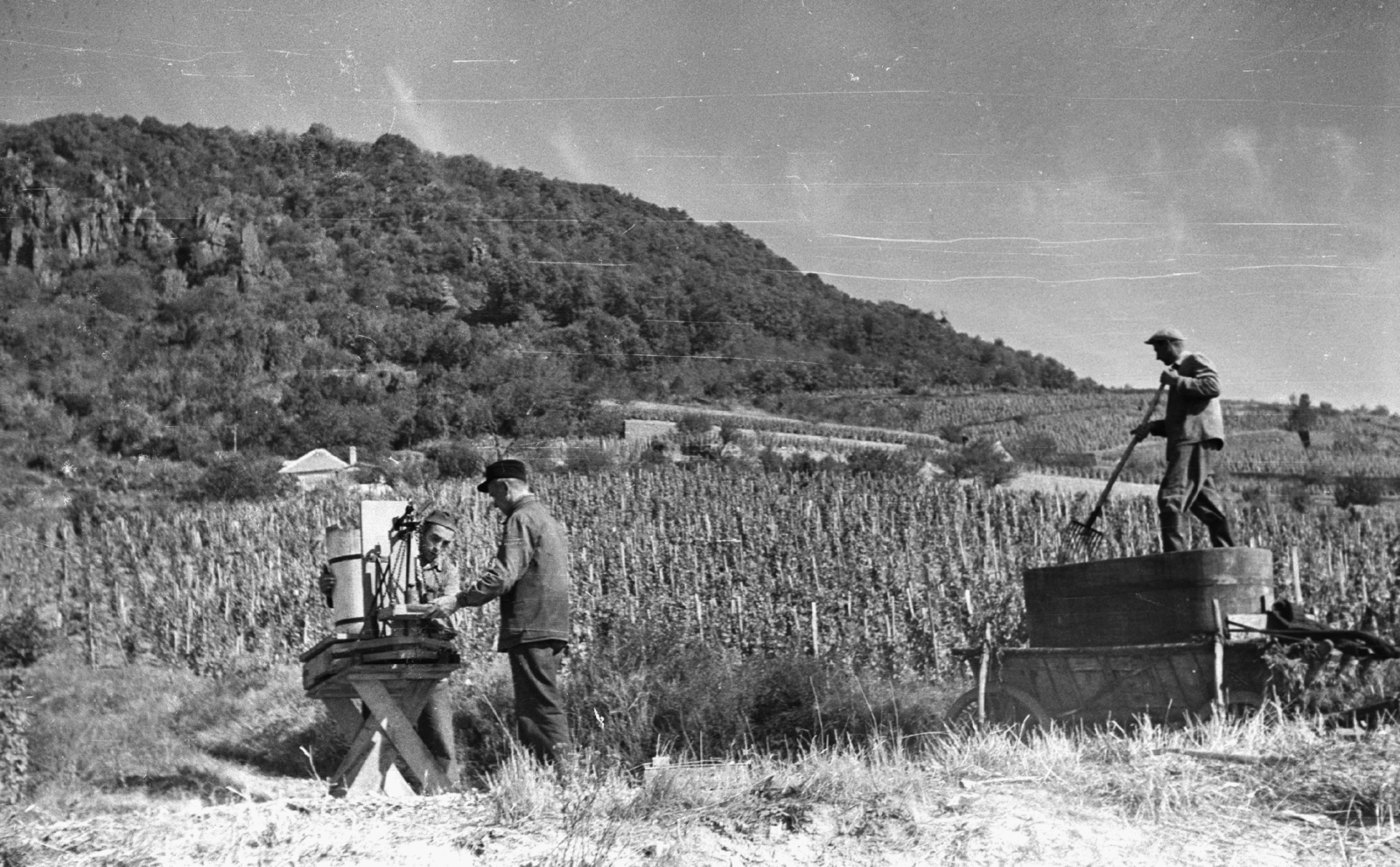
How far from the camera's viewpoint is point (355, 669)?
6484mm

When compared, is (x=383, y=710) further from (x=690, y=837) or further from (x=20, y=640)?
(x=20, y=640)

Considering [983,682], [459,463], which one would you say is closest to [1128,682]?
[983,682]

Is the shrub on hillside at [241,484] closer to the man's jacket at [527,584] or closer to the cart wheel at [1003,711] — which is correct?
the cart wheel at [1003,711]

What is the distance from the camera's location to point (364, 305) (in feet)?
258

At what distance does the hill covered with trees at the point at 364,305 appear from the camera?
55.6 meters

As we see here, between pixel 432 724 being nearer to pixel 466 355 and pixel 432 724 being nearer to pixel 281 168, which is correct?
pixel 466 355

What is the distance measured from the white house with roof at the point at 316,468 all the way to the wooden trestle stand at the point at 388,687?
31572 millimetres

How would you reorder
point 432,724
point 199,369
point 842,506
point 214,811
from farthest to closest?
point 199,369 → point 842,506 → point 432,724 → point 214,811

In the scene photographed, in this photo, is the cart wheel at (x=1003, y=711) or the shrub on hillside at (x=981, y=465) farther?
the shrub on hillside at (x=981, y=465)

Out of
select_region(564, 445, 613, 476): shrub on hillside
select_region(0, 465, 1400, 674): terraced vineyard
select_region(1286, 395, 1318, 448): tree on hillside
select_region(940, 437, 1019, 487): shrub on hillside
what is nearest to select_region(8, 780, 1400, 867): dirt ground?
select_region(0, 465, 1400, 674): terraced vineyard

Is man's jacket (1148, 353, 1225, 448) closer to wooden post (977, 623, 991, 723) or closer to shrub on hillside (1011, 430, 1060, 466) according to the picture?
wooden post (977, 623, 991, 723)

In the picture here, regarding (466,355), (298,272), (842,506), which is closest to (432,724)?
(842,506)

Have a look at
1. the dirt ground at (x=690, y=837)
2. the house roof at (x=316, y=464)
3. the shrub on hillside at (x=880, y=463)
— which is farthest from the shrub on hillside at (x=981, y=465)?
the dirt ground at (x=690, y=837)

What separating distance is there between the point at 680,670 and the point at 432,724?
502 centimetres
